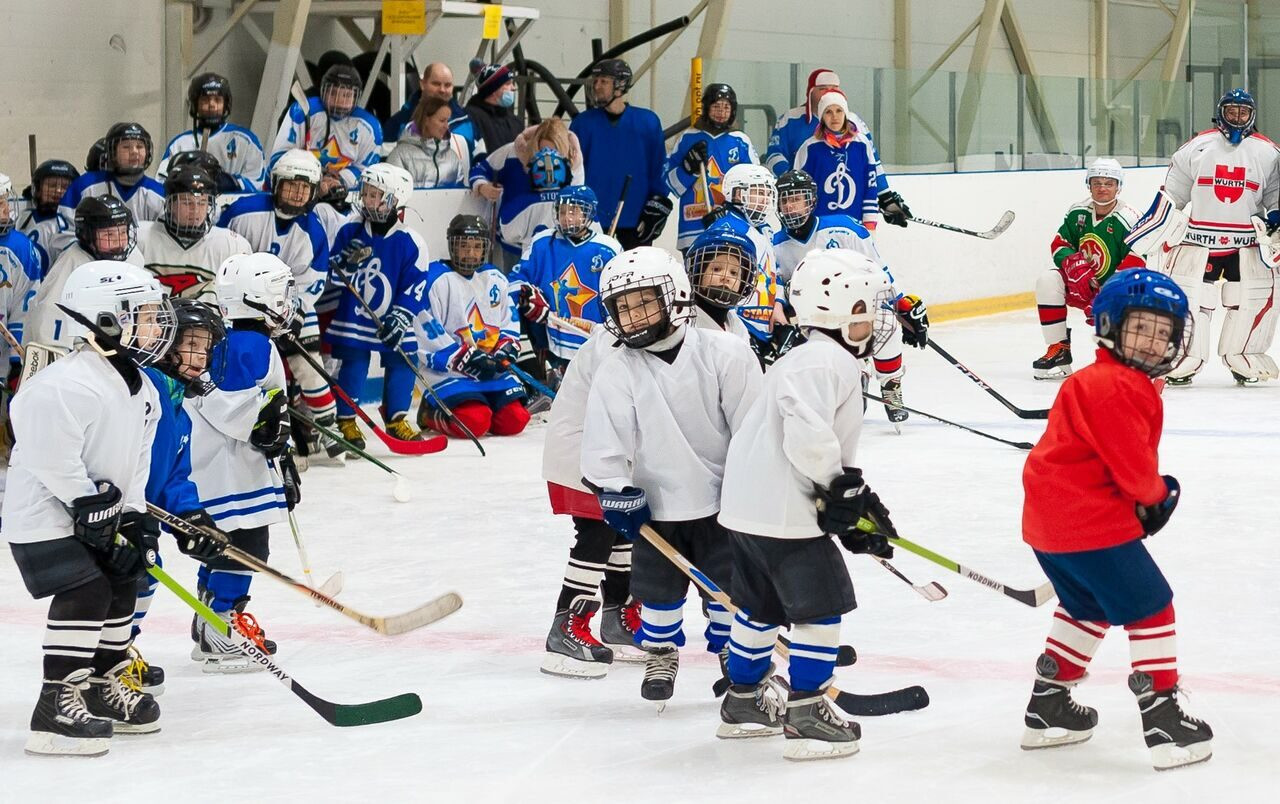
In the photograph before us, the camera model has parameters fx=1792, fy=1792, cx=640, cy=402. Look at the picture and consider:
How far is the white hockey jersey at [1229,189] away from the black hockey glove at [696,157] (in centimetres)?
205

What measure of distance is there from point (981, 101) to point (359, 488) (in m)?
6.60

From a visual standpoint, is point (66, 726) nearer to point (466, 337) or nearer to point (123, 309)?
point (123, 309)

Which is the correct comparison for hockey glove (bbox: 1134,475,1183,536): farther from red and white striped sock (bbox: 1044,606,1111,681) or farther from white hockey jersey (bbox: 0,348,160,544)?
white hockey jersey (bbox: 0,348,160,544)

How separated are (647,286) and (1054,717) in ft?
3.48

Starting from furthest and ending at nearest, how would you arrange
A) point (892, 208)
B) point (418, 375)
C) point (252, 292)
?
point (892, 208) → point (418, 375) → point (252, 292)

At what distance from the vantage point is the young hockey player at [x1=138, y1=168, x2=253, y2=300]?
5773 mm

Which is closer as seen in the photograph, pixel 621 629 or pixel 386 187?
pixel 621 629

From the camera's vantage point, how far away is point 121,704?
129 inches

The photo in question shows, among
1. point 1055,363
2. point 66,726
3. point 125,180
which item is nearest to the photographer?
point 66,726

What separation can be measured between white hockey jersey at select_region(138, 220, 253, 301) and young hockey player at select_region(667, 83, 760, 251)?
8.82 ft

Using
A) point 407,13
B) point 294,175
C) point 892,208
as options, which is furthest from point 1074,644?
point 407,13

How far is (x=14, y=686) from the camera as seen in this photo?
3.60 meters

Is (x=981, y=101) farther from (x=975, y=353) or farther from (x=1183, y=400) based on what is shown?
(x=1183, y=400)

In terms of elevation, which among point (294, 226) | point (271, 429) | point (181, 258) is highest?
point (294, 226)
